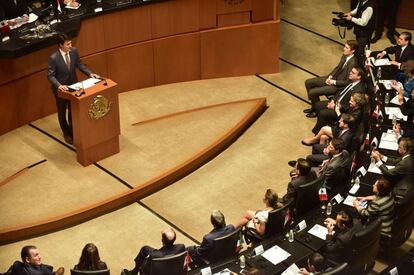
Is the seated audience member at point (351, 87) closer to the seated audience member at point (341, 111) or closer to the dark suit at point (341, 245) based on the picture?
the seated audience member at point (341, 111)

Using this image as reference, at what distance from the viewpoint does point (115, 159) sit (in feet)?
29.7

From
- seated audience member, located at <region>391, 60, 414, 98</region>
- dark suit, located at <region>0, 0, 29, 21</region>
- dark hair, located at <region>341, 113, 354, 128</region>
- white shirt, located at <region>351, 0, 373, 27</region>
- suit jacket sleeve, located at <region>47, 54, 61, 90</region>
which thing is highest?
dark suit, located at <region>0, 0, 29, 21</region>

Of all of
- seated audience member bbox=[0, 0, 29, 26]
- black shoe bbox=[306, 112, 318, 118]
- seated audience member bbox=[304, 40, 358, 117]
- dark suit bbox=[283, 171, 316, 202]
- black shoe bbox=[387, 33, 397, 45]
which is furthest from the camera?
black shoe bbox=[387, 33, 397, 45]

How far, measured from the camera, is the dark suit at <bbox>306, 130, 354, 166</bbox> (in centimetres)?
834

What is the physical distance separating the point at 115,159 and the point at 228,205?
1473 millimetres

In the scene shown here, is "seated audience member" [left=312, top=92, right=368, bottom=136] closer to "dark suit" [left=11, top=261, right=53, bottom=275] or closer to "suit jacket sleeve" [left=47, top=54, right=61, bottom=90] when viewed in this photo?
"suit jacket sleeve" [left=47, top=54, right=61, bottom=90]

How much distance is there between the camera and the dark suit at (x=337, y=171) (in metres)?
7.82

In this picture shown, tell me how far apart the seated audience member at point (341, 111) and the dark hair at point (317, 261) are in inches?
91.6

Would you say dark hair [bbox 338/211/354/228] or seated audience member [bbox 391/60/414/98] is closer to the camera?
dark hair [bbox 338/211/354/228]

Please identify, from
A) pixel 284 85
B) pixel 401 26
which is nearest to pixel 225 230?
pixel 284 85

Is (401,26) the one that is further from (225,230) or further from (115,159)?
(225,230)

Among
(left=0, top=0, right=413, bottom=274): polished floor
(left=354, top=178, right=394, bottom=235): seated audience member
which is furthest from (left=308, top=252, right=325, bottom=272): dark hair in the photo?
(left=0, top=0, right=413, bottom=274): polished floor

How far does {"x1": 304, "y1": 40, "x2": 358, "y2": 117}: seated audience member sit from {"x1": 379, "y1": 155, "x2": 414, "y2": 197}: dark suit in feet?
6.42

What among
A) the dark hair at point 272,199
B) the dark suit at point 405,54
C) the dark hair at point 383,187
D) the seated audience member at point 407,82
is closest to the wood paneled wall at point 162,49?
the dark suit at point 405,54
